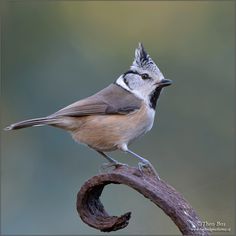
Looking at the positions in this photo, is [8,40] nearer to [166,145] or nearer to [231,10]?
[166,145]

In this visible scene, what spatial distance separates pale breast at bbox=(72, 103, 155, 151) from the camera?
3.37m

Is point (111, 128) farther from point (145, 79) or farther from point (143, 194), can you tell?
point (143, 194)

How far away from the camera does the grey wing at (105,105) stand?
3.45 meters

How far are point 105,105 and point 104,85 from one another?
150 centimetres

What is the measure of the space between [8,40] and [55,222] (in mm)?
1995

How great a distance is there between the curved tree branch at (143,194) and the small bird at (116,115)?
1.26 m

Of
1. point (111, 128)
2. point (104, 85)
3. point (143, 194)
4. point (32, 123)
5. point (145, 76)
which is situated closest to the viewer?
point (143, 194)

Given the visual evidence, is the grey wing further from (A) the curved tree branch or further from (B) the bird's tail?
A: (A) the curved tree branch

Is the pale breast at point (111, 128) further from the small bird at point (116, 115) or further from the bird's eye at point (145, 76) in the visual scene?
the bird's eye at point (145, 76)

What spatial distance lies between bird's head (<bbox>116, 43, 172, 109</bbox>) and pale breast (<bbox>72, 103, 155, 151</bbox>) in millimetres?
115

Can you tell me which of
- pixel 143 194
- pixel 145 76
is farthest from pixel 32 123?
pixel 143 194

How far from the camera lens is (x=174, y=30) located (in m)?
6.19

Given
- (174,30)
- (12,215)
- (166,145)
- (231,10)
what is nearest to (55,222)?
(12,215)

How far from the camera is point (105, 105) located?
139 inches
